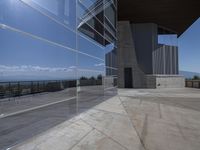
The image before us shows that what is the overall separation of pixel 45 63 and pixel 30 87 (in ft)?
4.02

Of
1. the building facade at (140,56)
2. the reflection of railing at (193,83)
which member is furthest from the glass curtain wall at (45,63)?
the reflection of railing at (193,83)

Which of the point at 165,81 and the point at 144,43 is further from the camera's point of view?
the point at 165,81

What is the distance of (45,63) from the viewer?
28.4ft

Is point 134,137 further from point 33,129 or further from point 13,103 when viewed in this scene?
point 13,103

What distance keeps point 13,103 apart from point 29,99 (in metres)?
1.24

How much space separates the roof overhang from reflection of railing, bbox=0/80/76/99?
57.7ft

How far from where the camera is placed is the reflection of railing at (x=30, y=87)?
5983 millimetres

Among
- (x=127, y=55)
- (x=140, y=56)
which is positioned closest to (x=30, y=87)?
(x=127, y=55)

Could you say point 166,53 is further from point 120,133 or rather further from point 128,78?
point 120,133

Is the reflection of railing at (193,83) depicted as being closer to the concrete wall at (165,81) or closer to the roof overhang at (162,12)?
the concrete wall at (165,81)

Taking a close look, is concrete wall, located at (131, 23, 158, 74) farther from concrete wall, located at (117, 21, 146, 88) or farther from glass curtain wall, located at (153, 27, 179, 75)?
glass curtain wall, located at (153, 27, 179, 75)

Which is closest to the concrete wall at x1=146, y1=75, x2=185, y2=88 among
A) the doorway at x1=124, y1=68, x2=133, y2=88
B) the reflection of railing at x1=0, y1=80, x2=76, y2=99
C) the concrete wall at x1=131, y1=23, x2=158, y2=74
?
the concrete wall at x1=131, y1=23, x2=158, y2=74

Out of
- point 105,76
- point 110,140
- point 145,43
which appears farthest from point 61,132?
point 145,43

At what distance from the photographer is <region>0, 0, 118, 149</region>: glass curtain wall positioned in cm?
603
